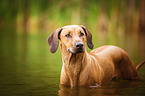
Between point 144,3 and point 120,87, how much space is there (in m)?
22.3

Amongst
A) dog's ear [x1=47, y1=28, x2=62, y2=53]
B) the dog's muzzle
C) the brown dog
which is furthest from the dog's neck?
the dog's muzzle

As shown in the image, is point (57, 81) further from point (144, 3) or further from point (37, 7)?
point (37, 7)

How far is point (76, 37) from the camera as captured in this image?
596cm

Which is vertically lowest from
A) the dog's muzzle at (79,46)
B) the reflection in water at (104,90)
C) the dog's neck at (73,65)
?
the reflection in water at (104,90)

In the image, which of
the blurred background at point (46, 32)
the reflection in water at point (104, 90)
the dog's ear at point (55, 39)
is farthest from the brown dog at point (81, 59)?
the blurred background at point (46, 32)

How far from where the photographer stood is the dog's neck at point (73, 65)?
247 inches

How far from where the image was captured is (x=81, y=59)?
20.7 feet

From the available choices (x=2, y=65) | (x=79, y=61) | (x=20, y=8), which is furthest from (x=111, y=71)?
(x=20, y=8)

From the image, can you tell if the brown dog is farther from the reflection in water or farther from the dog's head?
the reflection in water

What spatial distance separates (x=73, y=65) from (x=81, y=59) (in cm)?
21

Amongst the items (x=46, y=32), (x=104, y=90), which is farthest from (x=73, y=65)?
(x=46, y=32)

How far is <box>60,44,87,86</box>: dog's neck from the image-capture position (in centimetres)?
627

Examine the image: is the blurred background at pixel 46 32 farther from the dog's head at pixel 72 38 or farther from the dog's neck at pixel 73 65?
the dog's head at pixel 72 38

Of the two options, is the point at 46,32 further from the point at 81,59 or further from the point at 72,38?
the point at 72,38
